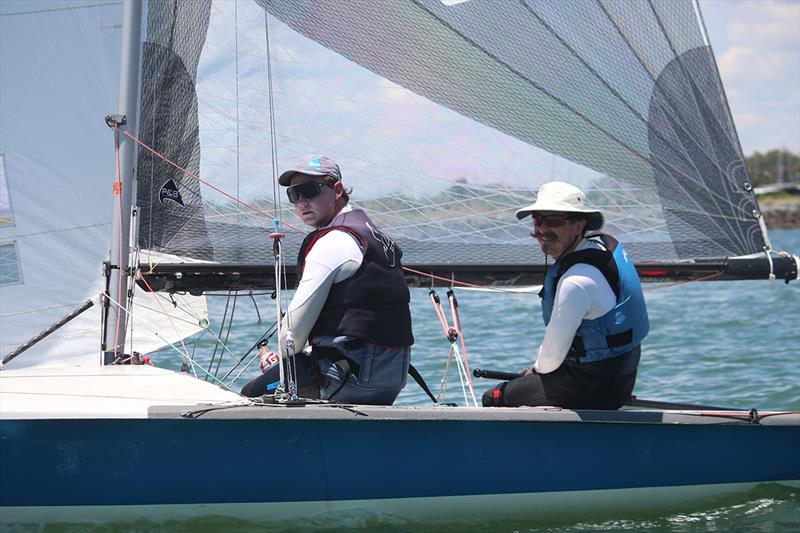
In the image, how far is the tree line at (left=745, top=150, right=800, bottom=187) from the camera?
64250 millimetres

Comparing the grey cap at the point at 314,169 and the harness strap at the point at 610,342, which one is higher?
the grey cap at the point at 314,169

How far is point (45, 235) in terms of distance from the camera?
4316 mm

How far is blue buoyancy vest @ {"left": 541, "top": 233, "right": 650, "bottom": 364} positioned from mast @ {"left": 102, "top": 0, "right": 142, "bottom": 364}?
157 centimetres

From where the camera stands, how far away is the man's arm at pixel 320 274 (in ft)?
10.6

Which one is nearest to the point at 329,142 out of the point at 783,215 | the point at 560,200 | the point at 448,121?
the point at 448,121

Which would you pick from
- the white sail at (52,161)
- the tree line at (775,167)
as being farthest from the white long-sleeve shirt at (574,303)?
the tree line at (775,167)

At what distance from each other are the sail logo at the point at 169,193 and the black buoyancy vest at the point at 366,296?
99 centimetres

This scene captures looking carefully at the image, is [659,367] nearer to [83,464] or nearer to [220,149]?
[220,149]

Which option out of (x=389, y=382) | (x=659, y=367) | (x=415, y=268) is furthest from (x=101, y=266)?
(x=659, y=367)

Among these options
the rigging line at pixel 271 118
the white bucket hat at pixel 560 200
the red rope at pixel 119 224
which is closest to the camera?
the white bucket hat at pixel 560 200

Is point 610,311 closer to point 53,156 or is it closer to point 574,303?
point 574,303

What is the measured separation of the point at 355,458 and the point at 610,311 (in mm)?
852

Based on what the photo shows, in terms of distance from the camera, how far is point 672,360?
7.22m

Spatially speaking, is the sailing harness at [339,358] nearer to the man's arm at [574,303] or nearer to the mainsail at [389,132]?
the man's arm at [574,303]
